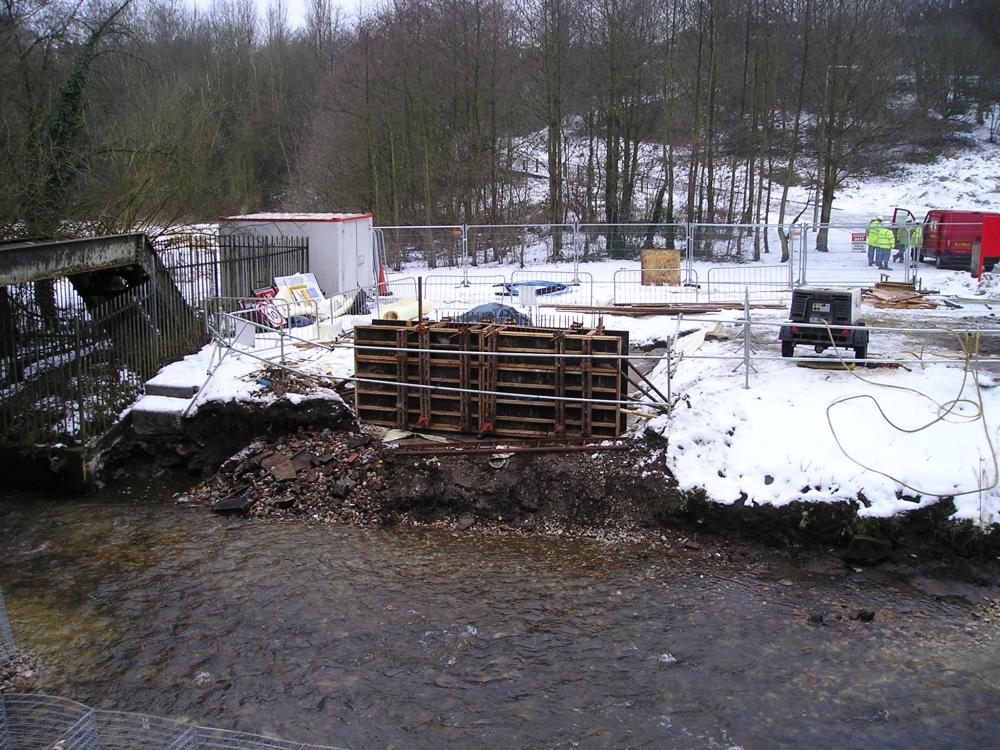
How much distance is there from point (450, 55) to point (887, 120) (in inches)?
625

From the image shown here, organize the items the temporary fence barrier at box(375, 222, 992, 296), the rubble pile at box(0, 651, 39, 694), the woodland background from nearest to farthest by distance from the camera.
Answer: the rubble pile at box(0, 651, 39, 694) → the temporary fence barrier at box(375, 222, 992, 296) → the woodland background

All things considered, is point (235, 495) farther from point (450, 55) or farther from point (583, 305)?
point (450, 55)

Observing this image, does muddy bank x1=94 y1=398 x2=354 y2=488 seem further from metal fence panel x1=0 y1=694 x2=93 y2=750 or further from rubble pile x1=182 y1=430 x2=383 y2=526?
metal fence panel x1=0 y1=694 x2=93 y2=750

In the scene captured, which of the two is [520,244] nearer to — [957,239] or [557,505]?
[957,239]

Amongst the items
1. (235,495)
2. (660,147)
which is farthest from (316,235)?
(660,147)

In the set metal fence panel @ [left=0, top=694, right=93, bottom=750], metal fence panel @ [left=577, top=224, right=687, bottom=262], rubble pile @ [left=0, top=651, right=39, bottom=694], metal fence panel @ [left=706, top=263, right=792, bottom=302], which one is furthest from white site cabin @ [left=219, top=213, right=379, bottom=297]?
metal fence panel @ [left=0, top=694, right=93, bottom=750]

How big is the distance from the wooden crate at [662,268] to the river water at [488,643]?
42.7 feet

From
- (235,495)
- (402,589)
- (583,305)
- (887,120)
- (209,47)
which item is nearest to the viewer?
(402,589)

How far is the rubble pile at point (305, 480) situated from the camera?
11.9 m

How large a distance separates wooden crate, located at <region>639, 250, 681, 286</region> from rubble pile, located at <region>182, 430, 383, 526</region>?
11.8 metres

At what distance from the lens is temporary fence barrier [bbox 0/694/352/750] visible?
20.5 ft

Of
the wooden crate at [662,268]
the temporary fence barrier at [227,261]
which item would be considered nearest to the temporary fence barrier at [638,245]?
the wooden crate at [662,268]

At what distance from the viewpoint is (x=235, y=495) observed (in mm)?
12352

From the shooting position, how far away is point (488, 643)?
854cm
